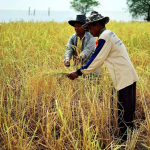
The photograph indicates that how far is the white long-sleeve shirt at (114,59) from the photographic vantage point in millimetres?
1966

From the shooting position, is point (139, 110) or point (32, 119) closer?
point (32, 119)

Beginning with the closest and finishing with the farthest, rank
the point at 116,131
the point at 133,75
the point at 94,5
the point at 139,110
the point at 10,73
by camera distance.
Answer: the point at 133,75 → the point at 116,131 → the point at 139,110 → the point at 10,73 → the point at 94,5

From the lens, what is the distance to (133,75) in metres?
2.06

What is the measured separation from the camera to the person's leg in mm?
2074

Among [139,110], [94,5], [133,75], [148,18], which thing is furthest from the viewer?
[94,5]

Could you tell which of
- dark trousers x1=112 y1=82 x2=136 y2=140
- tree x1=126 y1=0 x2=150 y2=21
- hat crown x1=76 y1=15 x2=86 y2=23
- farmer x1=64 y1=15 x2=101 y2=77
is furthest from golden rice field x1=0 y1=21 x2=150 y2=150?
tree x1=126 y1=0 x2=150 y2=21

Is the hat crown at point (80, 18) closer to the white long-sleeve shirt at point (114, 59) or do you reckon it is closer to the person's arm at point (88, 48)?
the person's arm at point (88, 48)

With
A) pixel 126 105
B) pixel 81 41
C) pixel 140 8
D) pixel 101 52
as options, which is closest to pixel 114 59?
pixel 101 52

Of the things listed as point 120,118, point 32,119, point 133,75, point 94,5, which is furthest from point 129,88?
point 94,5

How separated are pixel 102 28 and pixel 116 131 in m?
0.94

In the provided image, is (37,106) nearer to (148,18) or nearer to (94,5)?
(148,18)

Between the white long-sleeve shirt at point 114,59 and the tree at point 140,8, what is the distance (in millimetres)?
22743

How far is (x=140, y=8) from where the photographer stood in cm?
2356

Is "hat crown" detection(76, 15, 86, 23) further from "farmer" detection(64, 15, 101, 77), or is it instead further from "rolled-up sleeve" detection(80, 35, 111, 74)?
"rolled-up sleeve" detection(80, 35, 111, 74)
